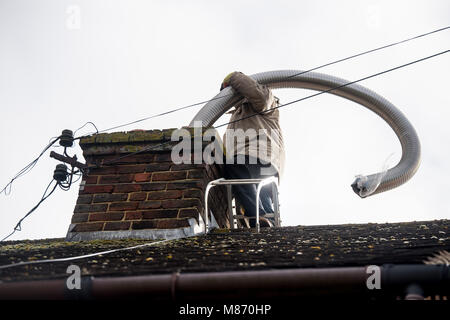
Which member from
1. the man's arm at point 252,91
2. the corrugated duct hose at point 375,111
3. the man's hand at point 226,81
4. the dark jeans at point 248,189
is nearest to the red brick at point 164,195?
the dark jeans at point 248,189

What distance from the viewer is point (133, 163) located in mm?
4113

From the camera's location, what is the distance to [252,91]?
16.0 feet

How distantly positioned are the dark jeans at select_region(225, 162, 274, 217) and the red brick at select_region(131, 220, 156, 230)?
4.23 feet

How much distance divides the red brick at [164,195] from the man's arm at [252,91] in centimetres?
151

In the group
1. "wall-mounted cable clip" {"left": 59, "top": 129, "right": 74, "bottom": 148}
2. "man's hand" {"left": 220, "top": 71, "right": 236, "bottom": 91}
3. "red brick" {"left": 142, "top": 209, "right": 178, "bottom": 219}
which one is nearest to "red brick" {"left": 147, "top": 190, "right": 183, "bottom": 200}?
"red brick" {"left": 142, "top": 209, "right": 178, "bottom": 219}

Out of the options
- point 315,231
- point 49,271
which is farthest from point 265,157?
point 49,271

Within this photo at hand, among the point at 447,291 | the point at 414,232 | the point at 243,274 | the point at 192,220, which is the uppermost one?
the point at 192,220

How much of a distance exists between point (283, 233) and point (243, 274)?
5.89 ft

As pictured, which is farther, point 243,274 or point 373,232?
point 373,232

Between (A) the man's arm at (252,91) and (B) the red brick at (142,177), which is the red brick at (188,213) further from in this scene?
(A) the man's arm at (252,91)

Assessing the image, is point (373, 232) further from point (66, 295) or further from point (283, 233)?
point (66, 295)

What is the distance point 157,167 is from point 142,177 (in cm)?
15

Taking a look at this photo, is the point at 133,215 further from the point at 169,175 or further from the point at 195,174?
the point at 195,174

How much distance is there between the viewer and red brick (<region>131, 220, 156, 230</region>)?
12.0 feet
